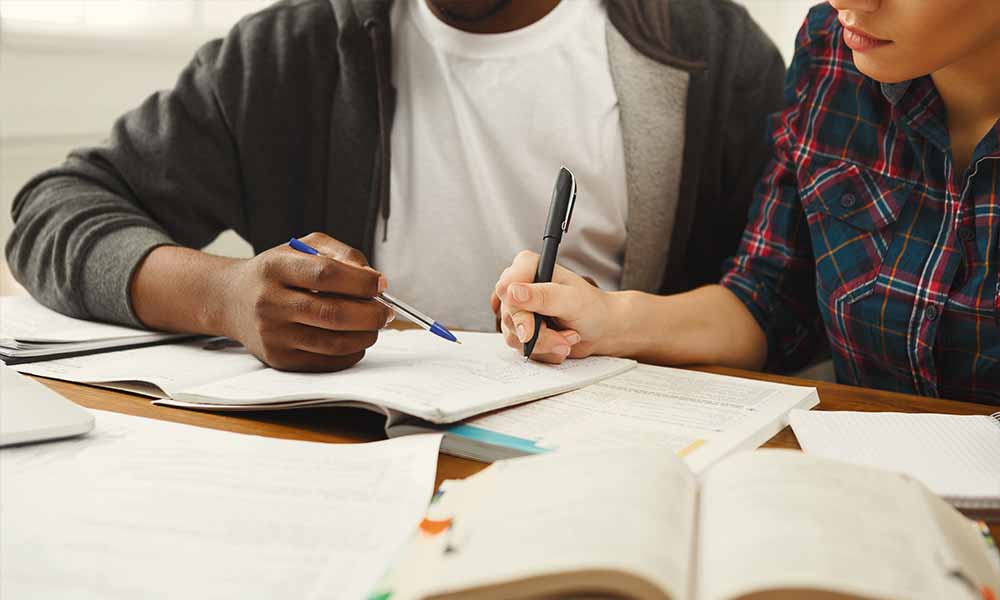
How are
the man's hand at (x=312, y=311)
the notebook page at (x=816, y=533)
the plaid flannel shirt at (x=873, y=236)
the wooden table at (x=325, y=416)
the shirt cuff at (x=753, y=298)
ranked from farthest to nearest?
the shirt cuff at (x=753, y=298)
the plaid flannel shirt at (x=873, y=236)
the man's hand at (x=312, y=311)
the wooden table at (x=325, y=416)
the notebook page at (x=816, y=533)

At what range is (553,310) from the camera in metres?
0.89

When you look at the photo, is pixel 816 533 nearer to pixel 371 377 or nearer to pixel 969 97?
pixel 371 377

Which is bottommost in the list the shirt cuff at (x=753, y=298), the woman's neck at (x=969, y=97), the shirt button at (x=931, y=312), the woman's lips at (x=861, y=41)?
the shirt cuff at (x=753, y=298)

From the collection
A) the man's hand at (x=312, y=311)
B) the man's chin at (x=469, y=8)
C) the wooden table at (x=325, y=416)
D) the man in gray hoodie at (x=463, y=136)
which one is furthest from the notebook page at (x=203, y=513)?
the man's chin at (x=469, y=8)

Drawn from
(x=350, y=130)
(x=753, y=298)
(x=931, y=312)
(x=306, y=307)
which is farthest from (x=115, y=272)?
(x=931, y=312)

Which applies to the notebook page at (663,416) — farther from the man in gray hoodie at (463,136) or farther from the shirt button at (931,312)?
the man in gray hoodie at (463,136)

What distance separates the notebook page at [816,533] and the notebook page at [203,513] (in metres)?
0.17

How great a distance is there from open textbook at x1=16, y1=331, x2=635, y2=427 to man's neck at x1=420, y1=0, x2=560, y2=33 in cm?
53

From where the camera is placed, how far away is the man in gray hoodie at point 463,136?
129 centimetres

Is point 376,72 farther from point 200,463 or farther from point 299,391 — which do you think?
point 200,463

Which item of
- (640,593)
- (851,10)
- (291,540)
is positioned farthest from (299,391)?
(851,10)

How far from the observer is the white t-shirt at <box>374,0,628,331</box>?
1.32 meters

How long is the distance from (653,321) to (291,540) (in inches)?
22.5

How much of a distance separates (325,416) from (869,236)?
24.7 inches
